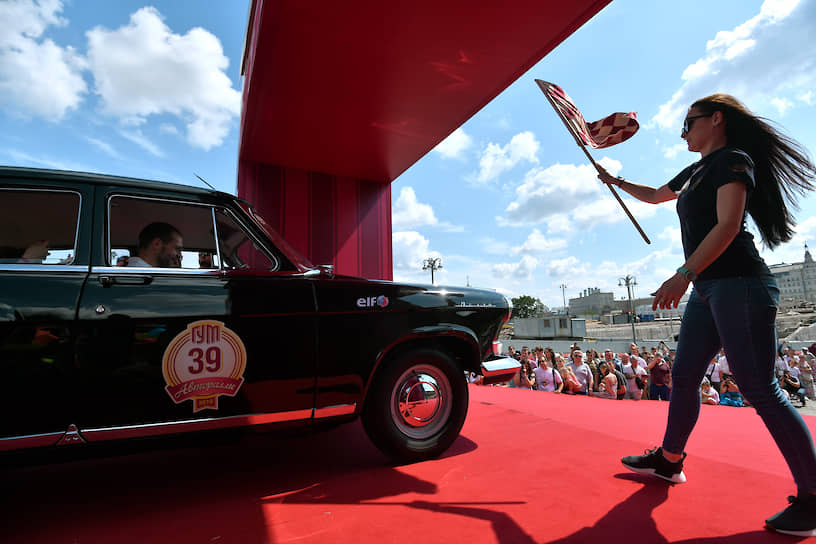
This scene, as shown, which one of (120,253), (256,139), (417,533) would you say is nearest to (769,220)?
(417,533)

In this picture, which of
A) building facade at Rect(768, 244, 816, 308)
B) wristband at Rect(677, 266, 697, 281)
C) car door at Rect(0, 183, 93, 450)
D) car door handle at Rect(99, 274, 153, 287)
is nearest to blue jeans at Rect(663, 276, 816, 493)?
wristband at Rect(677, 266, 697, 281)

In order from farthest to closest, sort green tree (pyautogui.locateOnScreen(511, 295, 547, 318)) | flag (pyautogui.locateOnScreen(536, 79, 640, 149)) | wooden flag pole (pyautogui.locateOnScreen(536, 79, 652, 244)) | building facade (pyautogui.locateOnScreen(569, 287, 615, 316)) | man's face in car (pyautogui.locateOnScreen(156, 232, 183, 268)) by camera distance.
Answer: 1. building facade (pyautogui.locateOnScreen(569, 287, 615, 316))
2. green tree (pyautogui.locateOnScreen(511, 295, 547, 318))
3. flag (pyautogui.locateOnScreen(536, 79, 640, 149))
4. wooden flag pole (pyautogui.locateOnScreen(536, 79, 652, 244))
5. man's face in car (pyautogui.locateOnScreen(156, 232, 183, 268))

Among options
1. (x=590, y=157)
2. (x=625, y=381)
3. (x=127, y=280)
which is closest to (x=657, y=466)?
(x=590, y=157)

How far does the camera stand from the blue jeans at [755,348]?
5.14ft

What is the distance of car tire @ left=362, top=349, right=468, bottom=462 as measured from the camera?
7.54 feet

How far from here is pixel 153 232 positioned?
7.30ft

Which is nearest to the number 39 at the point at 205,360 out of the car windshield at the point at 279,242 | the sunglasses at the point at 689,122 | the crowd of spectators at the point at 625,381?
the car windshield at the point at 279,242

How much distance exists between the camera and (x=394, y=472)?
2.23m

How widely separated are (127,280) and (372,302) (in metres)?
1.21

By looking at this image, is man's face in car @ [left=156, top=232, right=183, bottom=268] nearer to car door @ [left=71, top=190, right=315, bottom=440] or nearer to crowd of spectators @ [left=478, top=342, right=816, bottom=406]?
car door @ [left=71, top=190, right=315, bottom=440]

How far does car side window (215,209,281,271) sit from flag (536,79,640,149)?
2.43 metres

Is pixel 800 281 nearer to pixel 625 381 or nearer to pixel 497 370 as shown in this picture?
pixel 625 381

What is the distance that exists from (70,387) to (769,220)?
3.25 metres

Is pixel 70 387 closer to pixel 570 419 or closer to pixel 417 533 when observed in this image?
pixel 417 533
